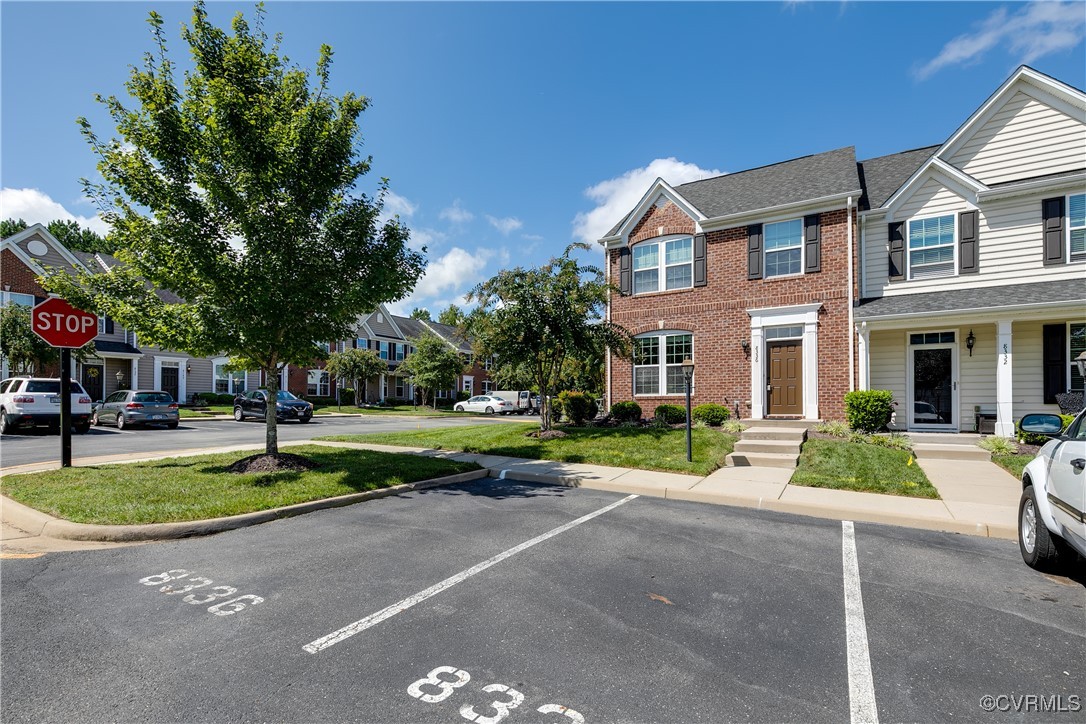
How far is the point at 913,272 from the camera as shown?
542 inches

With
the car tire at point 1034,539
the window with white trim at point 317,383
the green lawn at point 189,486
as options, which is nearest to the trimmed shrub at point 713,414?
the green lawn at point 189,486

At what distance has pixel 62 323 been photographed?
8.27 meters

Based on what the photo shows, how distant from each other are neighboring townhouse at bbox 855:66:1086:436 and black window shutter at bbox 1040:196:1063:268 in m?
0.02

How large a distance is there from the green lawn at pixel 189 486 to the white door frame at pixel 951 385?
12011mm

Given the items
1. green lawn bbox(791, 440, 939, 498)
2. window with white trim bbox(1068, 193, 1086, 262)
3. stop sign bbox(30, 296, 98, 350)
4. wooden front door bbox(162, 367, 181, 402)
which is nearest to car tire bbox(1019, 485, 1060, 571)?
→ green lawn bbox(791, 440, 939, 498)

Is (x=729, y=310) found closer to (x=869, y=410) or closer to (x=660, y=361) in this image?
(x=660, y=361)

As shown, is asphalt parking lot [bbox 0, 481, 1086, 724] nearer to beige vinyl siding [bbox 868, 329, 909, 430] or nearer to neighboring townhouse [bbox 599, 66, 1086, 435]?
neighboring townhouse [bbox 599, 66, 1086, 435]

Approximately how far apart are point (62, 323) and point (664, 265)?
1477 centimetres

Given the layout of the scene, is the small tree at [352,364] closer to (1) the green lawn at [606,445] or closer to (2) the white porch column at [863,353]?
(1) the green lawn at [606,445]

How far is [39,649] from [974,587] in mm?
6998

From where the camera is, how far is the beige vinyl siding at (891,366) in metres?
13.7

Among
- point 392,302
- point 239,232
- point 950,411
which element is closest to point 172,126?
point 239,232

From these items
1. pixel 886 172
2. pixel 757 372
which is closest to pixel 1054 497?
pixel 757 372

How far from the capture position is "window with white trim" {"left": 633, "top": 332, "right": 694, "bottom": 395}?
16.1m
